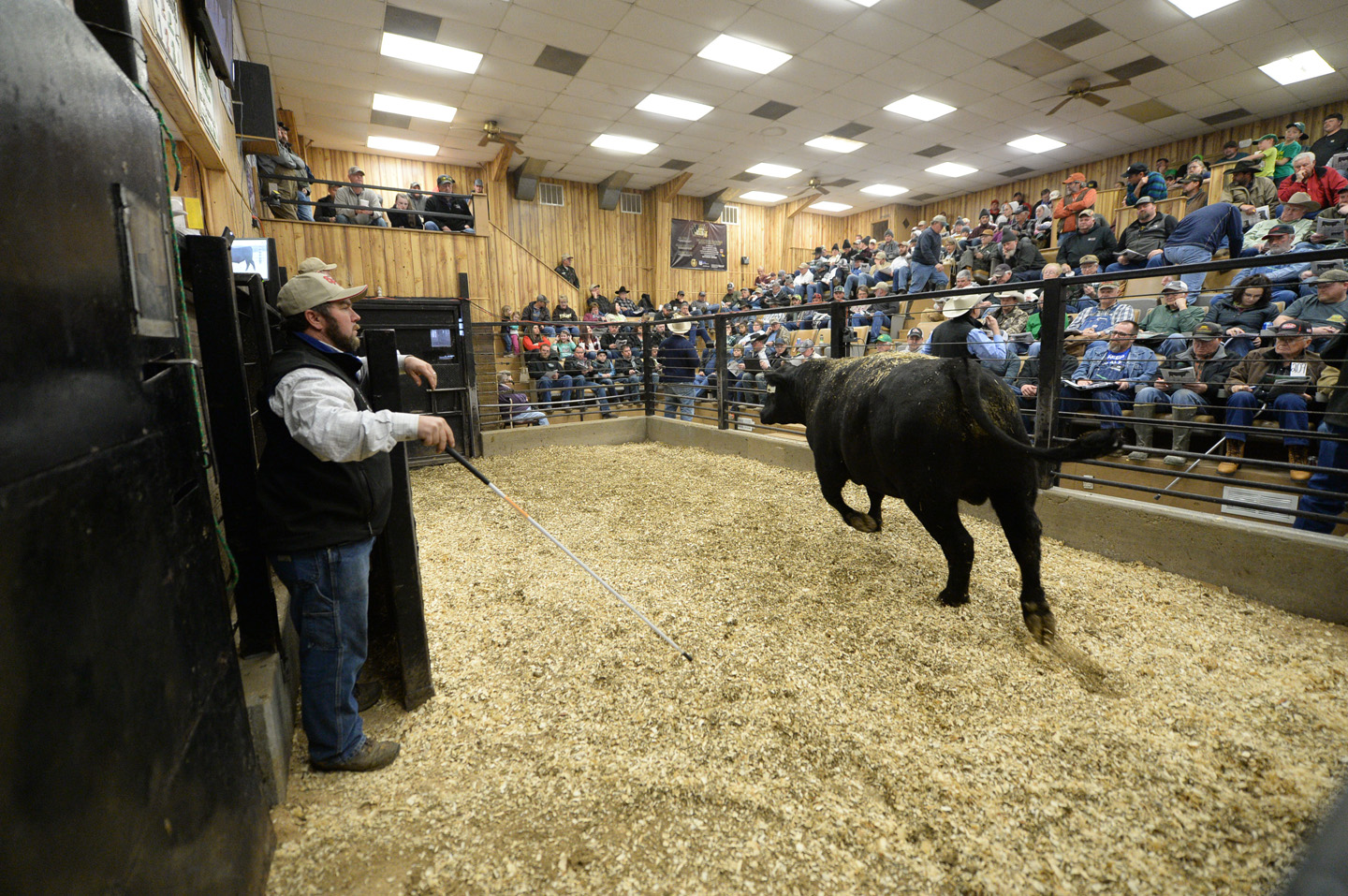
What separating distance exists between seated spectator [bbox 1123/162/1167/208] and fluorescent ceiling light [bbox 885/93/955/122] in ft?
10.8

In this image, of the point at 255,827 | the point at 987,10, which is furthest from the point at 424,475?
the point at 987,10

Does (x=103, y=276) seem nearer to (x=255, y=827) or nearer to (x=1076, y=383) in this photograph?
(x=255, y=827)

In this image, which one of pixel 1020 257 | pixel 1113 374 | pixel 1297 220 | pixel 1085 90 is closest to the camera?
pixel 1113 374

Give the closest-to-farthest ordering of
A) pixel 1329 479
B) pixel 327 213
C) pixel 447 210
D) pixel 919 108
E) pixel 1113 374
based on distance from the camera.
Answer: pixel 1329 479 → pixel 1113 374 → pixel 327 213 → pixel 919 108 → pixel 447 210

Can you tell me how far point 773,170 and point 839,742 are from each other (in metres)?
15.3

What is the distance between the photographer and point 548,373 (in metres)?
8.72

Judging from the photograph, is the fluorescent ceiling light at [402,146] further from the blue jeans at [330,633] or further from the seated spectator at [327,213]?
the blue jeans at [330,633]

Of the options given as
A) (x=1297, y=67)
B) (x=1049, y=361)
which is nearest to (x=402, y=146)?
(x=1049, y=361)

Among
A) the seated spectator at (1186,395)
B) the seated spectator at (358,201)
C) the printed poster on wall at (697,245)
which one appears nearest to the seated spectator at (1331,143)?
the seated spectator at (1186,395)

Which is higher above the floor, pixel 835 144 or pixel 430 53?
pixel 835 144

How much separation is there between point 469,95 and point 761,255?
1062cm

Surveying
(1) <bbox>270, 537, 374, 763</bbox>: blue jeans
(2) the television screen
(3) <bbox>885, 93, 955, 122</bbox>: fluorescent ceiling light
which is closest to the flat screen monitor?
(2) the television screen

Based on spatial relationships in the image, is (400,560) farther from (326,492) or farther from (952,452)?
(952,452)

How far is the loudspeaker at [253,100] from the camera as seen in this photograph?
5.93m
